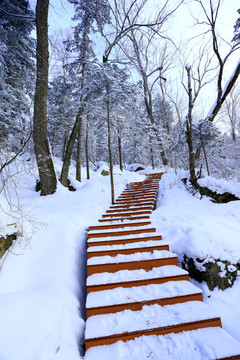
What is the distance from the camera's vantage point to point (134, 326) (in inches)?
62.9

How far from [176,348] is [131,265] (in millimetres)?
1014

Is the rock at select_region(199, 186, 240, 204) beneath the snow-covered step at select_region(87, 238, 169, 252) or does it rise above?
above

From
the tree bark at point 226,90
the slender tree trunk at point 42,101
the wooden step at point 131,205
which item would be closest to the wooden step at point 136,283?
the wooden step at point 131,205

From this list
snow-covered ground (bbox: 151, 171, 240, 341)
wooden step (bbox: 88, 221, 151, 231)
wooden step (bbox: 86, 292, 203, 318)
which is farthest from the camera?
wooden step (bbox: 88, 221, 151, 231)

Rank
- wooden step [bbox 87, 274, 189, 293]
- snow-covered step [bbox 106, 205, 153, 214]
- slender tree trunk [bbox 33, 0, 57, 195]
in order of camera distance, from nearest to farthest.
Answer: wooden step [bbox 87, 274, 189, 293]
snow-covered step [bbox 106, 205, 153, 214]
slender tree trunk [bbox 33, 0, 57, 195]

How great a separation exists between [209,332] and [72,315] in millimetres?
1384

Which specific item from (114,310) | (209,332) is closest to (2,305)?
(114,310)

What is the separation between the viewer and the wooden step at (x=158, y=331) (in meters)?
1.50

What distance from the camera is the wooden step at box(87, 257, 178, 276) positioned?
2.30m

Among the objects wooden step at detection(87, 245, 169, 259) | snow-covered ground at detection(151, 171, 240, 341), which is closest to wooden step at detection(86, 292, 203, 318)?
snow-covered ground at detection(151, 171, 240, 341)

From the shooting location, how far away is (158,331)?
156cm

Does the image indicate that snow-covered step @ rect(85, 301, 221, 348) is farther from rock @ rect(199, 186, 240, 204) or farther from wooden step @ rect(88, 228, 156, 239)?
rock @ rect(199, 186, 240, 204)

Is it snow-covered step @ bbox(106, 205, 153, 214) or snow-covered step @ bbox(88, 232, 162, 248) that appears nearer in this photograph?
snow-covered step @ bbox(88, 232, 162, 248)

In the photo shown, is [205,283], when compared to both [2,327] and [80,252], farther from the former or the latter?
[2,327]
